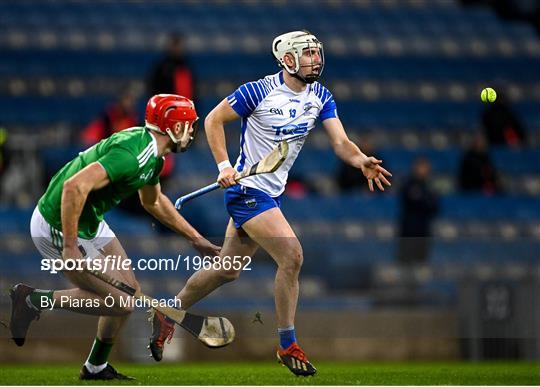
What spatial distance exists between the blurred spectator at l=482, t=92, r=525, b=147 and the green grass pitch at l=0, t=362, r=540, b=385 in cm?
535

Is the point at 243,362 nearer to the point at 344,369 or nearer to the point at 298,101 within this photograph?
the point at 344,369

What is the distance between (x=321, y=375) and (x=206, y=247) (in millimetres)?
1168

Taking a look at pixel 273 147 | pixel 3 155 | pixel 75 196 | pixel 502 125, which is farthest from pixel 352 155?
pixel 502 125

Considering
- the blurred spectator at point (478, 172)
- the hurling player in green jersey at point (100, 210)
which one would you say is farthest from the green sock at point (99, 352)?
the blurred spectator at point (478, 172)

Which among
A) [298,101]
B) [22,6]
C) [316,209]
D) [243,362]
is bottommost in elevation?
[243,362]

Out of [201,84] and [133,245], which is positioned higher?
[201,84]

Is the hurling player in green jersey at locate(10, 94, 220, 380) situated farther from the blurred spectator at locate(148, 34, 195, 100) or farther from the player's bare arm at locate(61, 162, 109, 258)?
the blurred spectator at locate(148, 34, 195, 100)

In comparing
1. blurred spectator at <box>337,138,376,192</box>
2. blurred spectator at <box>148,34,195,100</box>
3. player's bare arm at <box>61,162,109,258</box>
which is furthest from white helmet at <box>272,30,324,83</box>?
blurred spectator at <box>337,138,376,192</box>

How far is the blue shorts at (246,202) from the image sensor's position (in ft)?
28.8

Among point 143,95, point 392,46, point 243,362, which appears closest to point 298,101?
point 243,362

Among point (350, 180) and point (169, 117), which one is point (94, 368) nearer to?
point (169, 117)

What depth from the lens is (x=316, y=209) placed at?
14891 mm

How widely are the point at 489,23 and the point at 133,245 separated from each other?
8.72 meters

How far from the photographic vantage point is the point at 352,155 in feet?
28.9
